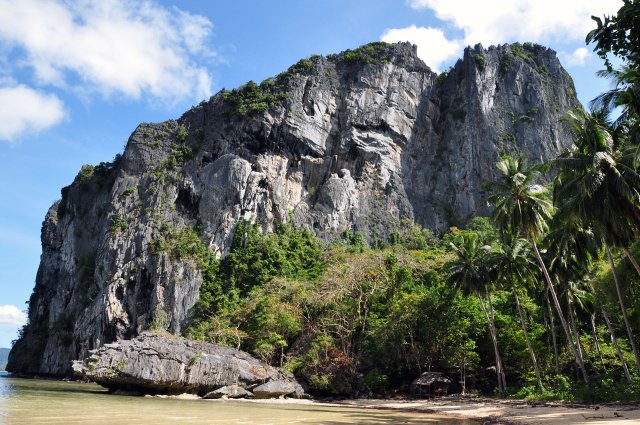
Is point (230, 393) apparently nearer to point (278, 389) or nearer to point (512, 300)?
point (278, 389)

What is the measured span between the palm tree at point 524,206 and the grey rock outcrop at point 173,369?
1818cm

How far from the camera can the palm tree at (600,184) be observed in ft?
56.4

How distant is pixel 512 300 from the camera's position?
1512 inches

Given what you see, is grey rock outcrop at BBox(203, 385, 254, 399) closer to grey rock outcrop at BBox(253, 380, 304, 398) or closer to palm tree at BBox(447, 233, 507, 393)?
grey rock outcrop at BBox(253, 380, 304, 398)

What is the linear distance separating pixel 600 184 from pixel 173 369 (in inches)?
1017

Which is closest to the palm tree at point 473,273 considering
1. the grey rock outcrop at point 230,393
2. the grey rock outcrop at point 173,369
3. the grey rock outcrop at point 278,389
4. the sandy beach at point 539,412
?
the sandy beach at point 539,412

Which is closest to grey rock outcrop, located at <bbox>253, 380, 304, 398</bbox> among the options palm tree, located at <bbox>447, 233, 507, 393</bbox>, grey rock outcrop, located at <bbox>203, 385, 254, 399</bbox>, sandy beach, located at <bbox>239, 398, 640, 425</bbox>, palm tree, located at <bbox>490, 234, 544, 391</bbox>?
grey rock outcrop, located at <bbox>203, 385, 254, 399</bbox>

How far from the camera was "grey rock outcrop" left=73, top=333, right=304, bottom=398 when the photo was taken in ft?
98.5

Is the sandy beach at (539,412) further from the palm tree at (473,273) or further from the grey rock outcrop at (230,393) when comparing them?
the grey rock outcrop at (230,393)

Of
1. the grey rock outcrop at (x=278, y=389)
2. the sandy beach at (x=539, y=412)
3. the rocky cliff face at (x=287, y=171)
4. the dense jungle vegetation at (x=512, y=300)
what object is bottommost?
the sandy beach at (x=539, y=412)

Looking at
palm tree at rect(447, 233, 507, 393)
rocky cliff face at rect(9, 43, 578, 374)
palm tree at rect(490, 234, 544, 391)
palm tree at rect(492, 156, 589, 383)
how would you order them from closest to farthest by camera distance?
palm tree at rect(492, 156, 589, 383)
palm tree at rect(490, 234, 544, 391)
palm tree at rect(447, 233, 507, 393)
rocky cliff face at rect(9, 43, 578, 374)

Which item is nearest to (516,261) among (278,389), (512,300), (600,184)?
(512,300)

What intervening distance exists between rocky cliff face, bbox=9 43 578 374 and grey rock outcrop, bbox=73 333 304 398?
25334mm

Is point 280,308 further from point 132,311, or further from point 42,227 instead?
point 42,227
